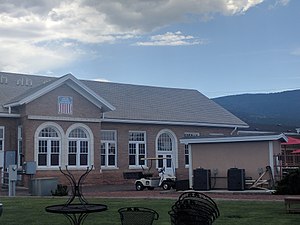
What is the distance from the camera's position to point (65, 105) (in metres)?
32.7

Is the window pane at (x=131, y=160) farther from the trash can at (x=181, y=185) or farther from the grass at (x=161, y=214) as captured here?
the grass at (x=161, y=214)

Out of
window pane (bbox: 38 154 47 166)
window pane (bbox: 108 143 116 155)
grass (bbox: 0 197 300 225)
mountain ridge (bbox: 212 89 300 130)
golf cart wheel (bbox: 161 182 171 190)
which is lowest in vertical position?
grass (bbox: 0 197 300 225)

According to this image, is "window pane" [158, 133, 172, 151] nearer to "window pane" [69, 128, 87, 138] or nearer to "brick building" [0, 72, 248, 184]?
"brick building" [0, 72, 248, 184]

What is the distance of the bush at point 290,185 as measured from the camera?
→ 880 inches

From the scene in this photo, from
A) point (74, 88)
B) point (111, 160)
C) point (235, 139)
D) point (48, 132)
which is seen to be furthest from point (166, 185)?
point (74, 88)

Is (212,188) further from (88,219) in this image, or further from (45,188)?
(88,219)

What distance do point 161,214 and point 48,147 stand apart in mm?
17868

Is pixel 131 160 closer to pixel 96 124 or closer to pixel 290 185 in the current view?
pixel 96 124

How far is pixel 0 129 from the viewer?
31922mm

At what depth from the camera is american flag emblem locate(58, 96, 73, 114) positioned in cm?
3239

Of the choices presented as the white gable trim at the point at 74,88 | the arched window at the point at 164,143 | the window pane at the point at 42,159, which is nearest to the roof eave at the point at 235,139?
the white gable trim at the point at 74,88

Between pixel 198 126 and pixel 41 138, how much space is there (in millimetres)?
13268

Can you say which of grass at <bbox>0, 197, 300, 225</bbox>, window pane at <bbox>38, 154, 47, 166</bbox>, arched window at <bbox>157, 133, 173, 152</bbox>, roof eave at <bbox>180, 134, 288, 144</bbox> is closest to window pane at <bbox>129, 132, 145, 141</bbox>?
arched window at <bbox>157, 133, 173, 152</bbox>

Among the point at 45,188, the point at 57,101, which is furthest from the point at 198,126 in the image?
the point at 45,188
